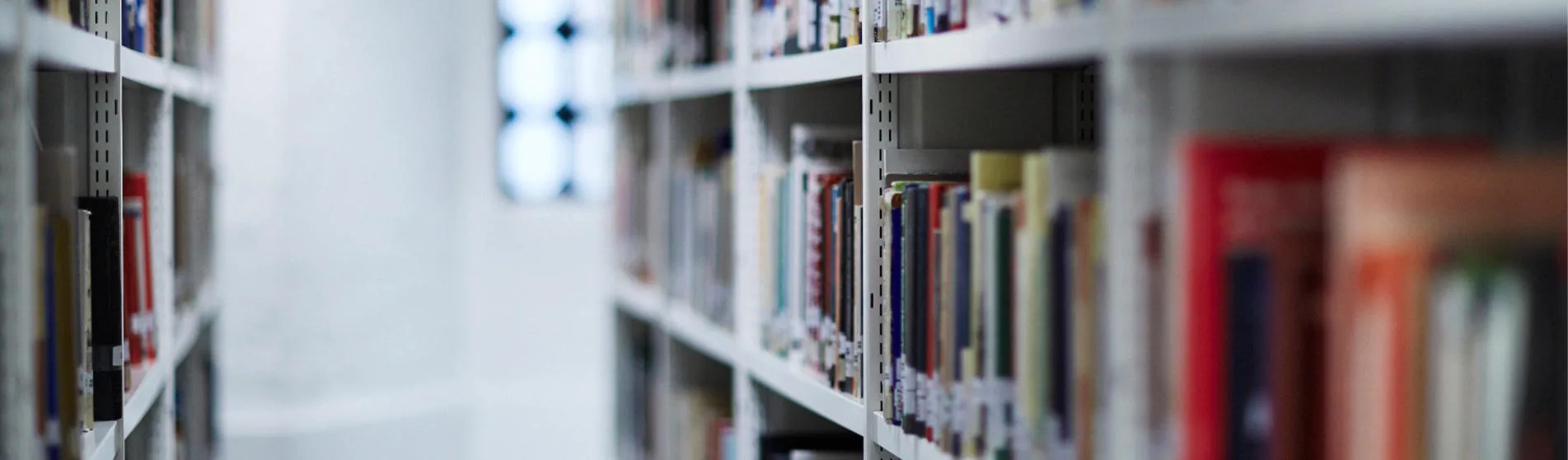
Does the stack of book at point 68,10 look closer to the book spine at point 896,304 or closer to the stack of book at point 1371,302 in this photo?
the book spine at point 896,304

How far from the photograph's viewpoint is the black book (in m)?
1.66

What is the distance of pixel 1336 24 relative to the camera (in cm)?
81

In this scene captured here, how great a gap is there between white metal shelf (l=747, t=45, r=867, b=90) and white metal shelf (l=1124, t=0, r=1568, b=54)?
0.73 m

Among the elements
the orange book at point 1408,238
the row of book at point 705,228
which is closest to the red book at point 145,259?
the row of book at point 705,228

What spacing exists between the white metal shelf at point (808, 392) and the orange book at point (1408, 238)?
2.97 feet

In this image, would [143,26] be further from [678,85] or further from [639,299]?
[639,299]

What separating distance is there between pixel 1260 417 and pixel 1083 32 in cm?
31

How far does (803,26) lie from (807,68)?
0.10m

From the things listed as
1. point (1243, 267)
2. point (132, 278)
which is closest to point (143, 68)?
point (132, 278)

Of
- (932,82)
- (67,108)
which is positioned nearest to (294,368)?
(67,108)

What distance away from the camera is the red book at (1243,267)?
35.4 inches

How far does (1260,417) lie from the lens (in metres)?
0.92

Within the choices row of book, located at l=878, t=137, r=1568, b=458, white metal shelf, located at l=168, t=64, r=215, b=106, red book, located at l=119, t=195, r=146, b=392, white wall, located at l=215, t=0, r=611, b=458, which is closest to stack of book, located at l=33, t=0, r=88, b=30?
red book, located at l=119, t=195, r=146, b=392

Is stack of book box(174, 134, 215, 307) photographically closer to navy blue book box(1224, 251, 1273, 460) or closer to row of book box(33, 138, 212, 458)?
row of book box(33, 138, 212, 458)
